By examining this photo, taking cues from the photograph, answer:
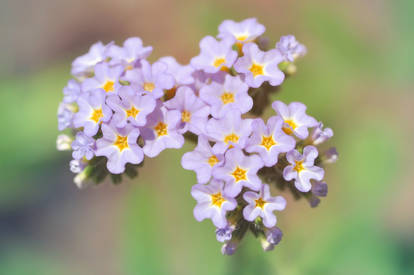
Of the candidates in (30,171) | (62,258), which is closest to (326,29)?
(30,171)

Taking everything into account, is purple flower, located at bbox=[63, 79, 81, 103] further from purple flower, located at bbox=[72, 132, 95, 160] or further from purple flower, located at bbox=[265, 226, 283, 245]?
purple flower, located at bbox=[265, 226, 283, 245]

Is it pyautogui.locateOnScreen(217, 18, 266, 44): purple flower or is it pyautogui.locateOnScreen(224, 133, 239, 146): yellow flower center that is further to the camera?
→ pyautogui.locateOnScreen(217, 18, 266, 44): purple flower

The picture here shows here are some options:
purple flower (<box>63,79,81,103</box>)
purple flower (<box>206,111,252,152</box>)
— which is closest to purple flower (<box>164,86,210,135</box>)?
purple flower (<box>206,111,252,152</box>)

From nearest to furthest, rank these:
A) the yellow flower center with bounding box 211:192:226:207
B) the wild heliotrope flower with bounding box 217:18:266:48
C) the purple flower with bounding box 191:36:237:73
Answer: the yellow flower center with bounding box 211:192:226:207 → the purple flower with bounding box 191:36:237:73 → the wild heliotrope flower with bounding box 217:18:266:48

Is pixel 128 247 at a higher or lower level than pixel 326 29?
lower

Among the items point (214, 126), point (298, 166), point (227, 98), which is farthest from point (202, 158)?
point (298, 166)

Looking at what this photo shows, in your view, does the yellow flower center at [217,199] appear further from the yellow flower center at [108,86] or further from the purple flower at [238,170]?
the yellow flower center at [108,86]

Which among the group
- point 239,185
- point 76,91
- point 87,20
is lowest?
point 239,185

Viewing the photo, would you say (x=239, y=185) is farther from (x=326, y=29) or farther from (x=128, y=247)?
(x=326, y=29)
